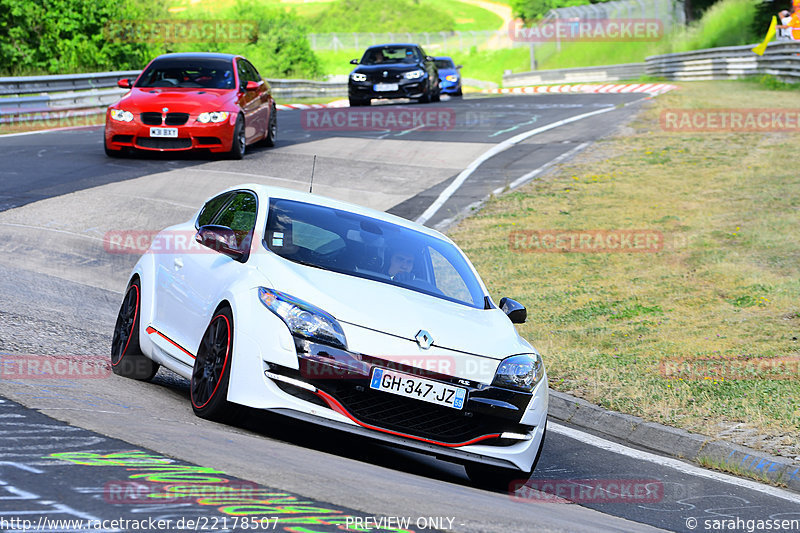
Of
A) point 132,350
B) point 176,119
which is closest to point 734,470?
point 132,350

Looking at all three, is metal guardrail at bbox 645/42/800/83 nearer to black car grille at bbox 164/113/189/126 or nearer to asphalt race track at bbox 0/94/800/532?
black car grille at bbox 164/113/189/126

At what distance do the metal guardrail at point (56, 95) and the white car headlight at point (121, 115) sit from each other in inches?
306

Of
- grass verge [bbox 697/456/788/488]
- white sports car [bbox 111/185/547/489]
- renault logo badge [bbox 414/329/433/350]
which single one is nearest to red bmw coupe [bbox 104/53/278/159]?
white sports car [bbox 111/185/547/489]

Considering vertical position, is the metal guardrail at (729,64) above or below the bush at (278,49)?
below

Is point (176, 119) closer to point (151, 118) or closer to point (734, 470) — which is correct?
point (151, 118)

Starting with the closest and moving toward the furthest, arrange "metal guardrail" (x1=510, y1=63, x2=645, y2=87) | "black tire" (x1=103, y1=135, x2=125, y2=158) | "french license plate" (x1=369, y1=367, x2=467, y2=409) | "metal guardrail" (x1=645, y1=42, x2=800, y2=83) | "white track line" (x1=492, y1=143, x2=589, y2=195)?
"french license plate" (x1=369, y1=367, x2=467, y2=409)
"black tire" (x1=103, y1=135, x2=125, y2=158)
"white track line" (x1=492, y1=143, x2=589, y2=195)
"metal guardrail" (x1=645, y1=42, x2=800, y2=83)
"metal guardrail" (x1=510, y1=63, x2=645, y2=87)

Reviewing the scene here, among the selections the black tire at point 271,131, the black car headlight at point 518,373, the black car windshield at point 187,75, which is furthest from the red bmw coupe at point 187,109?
the black car headlight at point 518,373

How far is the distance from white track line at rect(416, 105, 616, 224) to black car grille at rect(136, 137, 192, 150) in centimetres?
459

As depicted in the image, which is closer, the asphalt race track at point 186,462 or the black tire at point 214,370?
the asphalt race track at point 186,462

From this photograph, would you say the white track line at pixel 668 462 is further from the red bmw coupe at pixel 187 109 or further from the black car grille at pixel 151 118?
the black car grille at pixel 151 118

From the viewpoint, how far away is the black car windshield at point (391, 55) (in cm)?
3148

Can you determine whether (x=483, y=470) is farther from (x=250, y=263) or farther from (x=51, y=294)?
(x=51, y=294)

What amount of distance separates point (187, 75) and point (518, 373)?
576 inches

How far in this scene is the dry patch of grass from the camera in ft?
28.7
